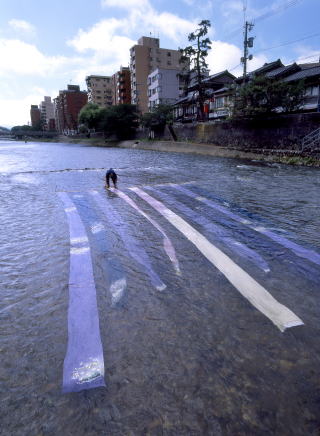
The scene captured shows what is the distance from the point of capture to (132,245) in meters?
7.09

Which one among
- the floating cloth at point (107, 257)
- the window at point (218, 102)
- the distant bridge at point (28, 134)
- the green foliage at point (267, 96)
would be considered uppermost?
the distant bridge at point (28, 134)

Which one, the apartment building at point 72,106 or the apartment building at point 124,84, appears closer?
the apartment building at point 124,84

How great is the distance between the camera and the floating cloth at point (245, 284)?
13.6 feet

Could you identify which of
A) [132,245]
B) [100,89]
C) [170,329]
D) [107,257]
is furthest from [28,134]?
[170,329]

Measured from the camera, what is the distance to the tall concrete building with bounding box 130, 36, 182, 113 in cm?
8612

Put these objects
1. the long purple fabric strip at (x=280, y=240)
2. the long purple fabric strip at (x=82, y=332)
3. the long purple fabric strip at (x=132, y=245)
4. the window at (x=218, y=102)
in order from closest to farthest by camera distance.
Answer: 1. the long purple fabric strip at (x=82, y=332)
2. the long purple fabric strip at (x=132, y=245)
3. the long purple fabric strip at (x=280, y=240)
4. the window at (x=218, y=102)

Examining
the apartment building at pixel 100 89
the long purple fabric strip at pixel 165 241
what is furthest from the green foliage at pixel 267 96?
the apartment building at pixel 100 89

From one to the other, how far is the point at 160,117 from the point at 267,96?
30.2m

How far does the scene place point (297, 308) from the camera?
439cm

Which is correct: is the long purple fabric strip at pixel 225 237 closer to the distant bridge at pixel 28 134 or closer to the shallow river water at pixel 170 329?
the shallow river water at pixel 170 329

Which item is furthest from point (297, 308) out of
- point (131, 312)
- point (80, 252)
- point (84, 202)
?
point (84, 202)

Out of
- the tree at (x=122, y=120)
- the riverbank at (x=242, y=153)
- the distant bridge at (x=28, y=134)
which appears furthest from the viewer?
the distant bridge at (x=28, y=134)

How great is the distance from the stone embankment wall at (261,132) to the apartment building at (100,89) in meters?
92.7

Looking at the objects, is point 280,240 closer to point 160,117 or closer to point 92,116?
point 160,117
